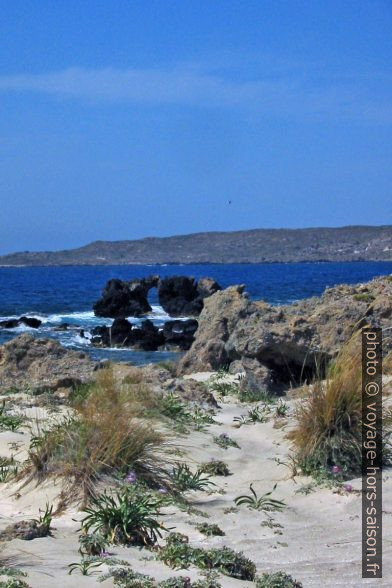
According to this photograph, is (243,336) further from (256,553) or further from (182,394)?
(256,553)

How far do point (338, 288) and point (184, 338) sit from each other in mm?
17350

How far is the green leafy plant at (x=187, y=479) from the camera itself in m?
6.41

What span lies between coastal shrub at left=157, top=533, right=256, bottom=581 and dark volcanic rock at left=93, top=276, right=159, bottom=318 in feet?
134

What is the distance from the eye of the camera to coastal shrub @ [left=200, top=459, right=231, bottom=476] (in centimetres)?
683

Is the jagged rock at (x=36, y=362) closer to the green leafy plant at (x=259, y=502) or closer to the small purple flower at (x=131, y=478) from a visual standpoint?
the small purple flower at (x=131, y=478)

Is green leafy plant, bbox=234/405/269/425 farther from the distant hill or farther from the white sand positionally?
the distant hill

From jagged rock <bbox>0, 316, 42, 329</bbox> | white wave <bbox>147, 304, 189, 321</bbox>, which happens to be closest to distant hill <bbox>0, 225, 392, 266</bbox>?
white wave <bbox>147, 304, 189, 321</bbox>

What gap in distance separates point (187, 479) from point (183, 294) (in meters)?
41.4

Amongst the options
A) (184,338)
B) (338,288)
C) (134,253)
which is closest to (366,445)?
(338,288)

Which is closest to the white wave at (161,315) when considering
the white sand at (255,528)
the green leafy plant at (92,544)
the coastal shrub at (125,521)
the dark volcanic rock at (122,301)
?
the dark volcanic rock at (122,301)

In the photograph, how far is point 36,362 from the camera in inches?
519

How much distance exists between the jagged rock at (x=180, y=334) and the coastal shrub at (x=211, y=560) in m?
24.6

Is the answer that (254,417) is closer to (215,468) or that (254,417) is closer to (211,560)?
(215,468)

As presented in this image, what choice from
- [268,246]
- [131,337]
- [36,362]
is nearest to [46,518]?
[36,362]
